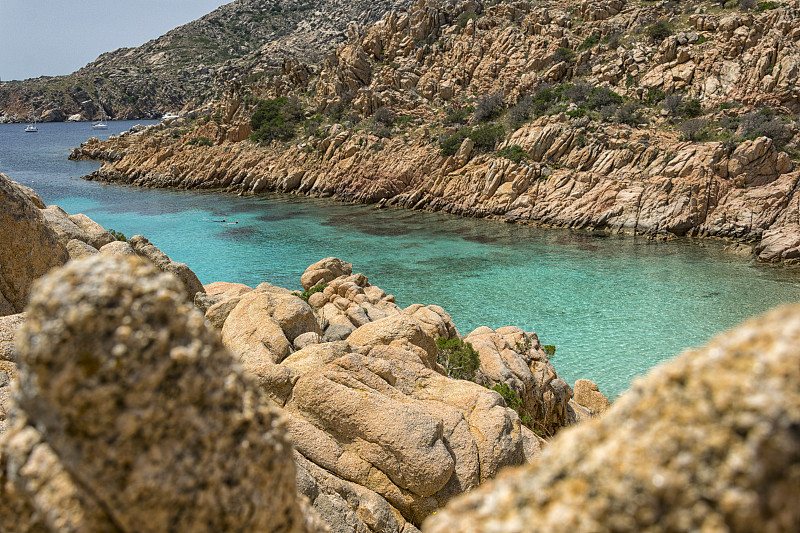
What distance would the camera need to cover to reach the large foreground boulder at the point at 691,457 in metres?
1.62

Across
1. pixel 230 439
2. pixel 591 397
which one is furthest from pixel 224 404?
pixel 591 397

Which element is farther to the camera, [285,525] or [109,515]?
[285,525]

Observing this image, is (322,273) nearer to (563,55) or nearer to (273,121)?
(563,55)

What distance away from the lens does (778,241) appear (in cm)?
2958

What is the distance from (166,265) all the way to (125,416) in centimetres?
1411

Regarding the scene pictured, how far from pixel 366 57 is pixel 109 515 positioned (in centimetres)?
7014

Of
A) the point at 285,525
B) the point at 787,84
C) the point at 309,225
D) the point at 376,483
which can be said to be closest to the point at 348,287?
the point at 376,483

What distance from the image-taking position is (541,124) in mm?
46375

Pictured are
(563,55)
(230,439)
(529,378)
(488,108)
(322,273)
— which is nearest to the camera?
(230,439)

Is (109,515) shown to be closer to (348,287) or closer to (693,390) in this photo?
(693,390)

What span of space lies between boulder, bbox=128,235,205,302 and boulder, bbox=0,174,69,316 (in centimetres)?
584

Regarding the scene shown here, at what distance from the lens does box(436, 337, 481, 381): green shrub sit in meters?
12.5

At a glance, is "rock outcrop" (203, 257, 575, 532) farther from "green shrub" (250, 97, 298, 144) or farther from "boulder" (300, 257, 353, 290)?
"green shrub" (250, 97, 298, 144)

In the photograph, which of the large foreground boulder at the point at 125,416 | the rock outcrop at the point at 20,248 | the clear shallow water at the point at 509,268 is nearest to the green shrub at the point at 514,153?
the clear shallow water at the point at 509,268
